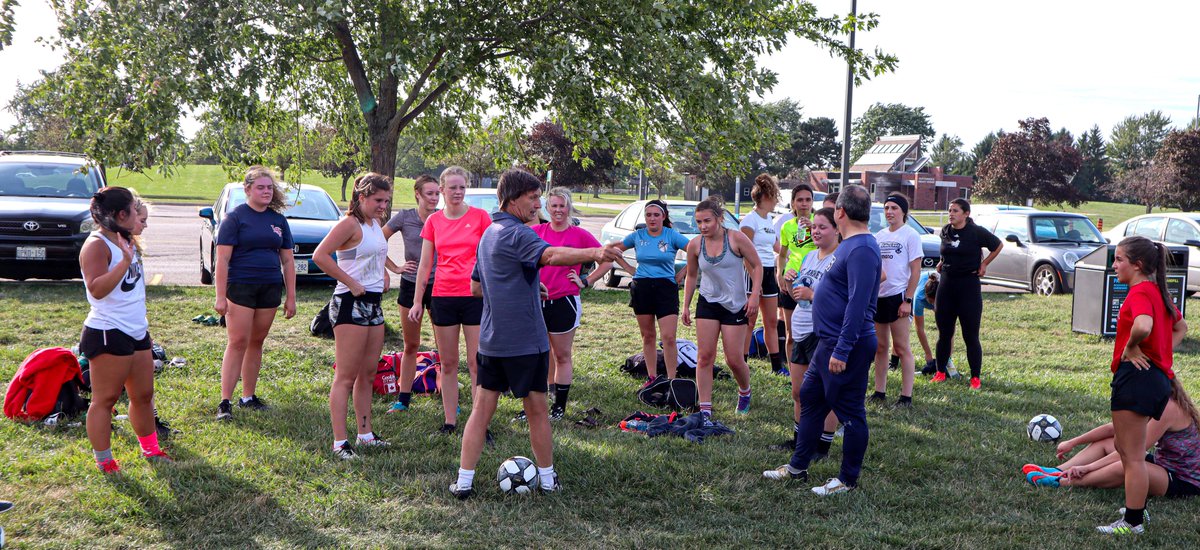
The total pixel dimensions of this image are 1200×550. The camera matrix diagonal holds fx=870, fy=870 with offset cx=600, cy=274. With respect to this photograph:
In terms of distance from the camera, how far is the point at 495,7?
8.80m

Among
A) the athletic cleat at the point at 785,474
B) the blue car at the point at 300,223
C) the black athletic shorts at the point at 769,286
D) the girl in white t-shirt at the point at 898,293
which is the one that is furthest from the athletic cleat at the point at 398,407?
the blue car at the point at 300,223

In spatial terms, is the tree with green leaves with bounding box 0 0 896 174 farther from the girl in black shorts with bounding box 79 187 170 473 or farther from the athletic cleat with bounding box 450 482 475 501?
the athletic cleat with bounding box 450 482 475 501

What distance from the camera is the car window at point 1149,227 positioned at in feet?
50.3

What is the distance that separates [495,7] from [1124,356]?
6.56m

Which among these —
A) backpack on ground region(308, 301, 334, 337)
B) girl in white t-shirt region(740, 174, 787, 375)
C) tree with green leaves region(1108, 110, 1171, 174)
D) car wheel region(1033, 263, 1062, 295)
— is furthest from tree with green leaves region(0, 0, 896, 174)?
tree with green leaves region(1108, 110, 1171, 174)

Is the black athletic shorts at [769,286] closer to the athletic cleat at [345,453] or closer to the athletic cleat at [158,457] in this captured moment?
the athletic cleat at [345,453]

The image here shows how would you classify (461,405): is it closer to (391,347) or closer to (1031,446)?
(391,347)

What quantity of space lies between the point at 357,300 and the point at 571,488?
178 centimetres

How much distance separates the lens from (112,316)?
4781mm

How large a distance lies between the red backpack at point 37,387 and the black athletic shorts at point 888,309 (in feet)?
20.0

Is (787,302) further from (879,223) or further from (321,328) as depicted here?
(879,223)

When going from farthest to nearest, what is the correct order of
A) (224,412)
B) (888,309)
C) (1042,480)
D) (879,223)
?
(879,223) → (888,309) → (224,412) → (1042,480)

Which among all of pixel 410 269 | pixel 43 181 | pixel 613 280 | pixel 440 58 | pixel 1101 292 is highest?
pixel 440 58

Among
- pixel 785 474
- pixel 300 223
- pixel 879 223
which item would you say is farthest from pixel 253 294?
Answer: pixel 879 223
